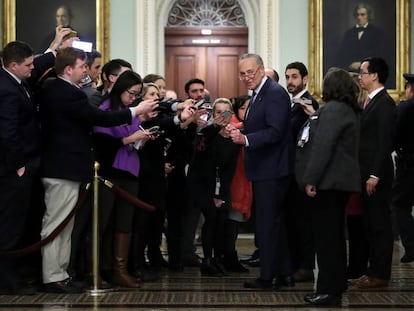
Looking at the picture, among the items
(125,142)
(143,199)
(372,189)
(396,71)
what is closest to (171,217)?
(143,199)

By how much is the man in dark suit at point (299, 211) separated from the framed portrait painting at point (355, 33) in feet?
21.0

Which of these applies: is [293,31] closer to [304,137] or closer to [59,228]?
[304,137]

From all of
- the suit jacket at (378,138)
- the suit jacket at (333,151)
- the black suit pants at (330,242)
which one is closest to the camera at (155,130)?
the suit jacket at (333,151)

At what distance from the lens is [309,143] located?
20.1ft

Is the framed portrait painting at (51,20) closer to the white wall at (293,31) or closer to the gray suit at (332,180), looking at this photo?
the white wall at (293,31)

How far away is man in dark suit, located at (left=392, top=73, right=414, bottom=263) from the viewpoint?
344 inches

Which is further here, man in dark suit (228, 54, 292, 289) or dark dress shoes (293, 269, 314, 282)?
Result: dark dress shoes (293, 269, 314, 282)

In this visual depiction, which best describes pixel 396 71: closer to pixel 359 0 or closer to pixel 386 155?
pixel 359 0

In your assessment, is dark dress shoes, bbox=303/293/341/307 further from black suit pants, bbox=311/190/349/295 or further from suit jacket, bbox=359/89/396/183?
suit jacket, bbox=359/89/396/183

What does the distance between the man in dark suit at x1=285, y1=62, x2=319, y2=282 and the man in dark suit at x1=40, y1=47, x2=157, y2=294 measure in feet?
4.92

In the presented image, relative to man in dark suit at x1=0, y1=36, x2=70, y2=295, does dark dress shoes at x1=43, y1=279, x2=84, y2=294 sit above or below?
below

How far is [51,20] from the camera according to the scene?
1405 centimetres

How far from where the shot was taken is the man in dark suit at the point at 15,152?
A: 6293mm

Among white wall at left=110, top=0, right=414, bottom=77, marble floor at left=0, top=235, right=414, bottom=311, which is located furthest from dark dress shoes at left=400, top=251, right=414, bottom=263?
white wall at left=110, top=0, right=414, bottom=77
